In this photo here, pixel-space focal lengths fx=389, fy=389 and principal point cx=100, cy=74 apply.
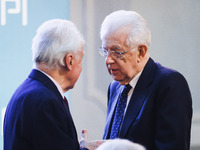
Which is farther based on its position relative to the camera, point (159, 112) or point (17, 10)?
point (17, 10)

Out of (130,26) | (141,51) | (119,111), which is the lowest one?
(119,111)

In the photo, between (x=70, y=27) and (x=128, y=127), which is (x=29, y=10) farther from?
(x=128, y=127)

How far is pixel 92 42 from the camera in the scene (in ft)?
12.1

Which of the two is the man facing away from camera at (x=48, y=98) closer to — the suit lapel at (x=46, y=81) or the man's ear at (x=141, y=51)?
the suit lapel at (x=46, y=81)

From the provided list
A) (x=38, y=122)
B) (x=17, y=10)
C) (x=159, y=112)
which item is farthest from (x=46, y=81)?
(x=17, y=10)

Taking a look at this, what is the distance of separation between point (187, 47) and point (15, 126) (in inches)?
97.8

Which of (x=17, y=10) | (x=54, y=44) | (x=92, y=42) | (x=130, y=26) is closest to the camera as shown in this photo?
(x=54, y=44)

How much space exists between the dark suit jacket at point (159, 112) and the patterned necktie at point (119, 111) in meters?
0.07

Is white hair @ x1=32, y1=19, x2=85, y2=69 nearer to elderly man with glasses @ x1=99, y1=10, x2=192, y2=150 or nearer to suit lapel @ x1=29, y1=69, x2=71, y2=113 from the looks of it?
suit lapel @ x1=29, y1=69, x2=71, y2=113

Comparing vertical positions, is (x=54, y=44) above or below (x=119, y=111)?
above

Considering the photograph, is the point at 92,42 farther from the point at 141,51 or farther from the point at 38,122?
the point at 38,122

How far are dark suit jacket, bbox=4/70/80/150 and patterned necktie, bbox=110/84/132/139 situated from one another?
0.33 metres

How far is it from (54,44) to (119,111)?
55 cm

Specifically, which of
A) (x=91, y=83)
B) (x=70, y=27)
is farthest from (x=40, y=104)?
(x=91, y=83)
